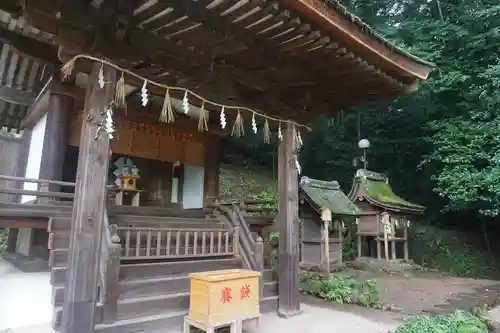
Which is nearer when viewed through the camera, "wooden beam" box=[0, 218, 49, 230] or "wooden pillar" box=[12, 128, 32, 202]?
"wooden beam" box=[0, 218, 49, 230]

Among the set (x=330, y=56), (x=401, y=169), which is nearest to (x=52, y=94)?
(x=330, y=56)

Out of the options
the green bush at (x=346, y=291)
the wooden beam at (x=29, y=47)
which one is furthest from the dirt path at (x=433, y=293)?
the wooden beam at (x=29, y=47)

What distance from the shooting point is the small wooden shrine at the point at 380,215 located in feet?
43.0

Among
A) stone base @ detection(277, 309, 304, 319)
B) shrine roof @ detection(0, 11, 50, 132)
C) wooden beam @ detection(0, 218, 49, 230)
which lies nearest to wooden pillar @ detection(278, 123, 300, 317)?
stone base @ detection(277, 309, 304, 319)

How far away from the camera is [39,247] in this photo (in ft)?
21.2

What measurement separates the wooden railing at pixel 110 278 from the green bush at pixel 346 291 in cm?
447

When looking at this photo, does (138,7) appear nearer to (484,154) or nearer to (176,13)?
(176,13)

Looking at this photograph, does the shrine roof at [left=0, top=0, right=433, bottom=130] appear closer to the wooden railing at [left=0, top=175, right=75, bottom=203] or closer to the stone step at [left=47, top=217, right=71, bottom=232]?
the wooden railing at [left=0, top=175, right=75, bottom=203]

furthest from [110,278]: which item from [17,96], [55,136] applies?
[17,96]

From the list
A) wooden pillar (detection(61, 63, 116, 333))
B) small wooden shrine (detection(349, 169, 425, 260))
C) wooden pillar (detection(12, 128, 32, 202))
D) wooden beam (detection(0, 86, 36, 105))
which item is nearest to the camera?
wooden pillar (detection(61, 63, 116, 333))

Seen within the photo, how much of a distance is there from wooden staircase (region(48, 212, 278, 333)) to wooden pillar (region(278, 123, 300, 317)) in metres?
0.32

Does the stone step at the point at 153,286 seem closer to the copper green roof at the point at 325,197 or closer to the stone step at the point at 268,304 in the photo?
the stone step at the point at 268,304

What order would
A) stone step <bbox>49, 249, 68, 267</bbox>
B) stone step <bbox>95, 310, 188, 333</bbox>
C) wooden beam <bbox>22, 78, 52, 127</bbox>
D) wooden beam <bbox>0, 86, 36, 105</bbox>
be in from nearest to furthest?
stone step <bbox>95, 310, 188, 333</bbox> → stone step <bbox>49, 249, 68, 267</bbox> → wooden beam <bbox>22, 78, 52, 127</bbox> → wooden beam <bbox>0, 86, 36, 105</bbox>

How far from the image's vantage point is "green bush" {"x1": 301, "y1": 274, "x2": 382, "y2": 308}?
6.79 m
